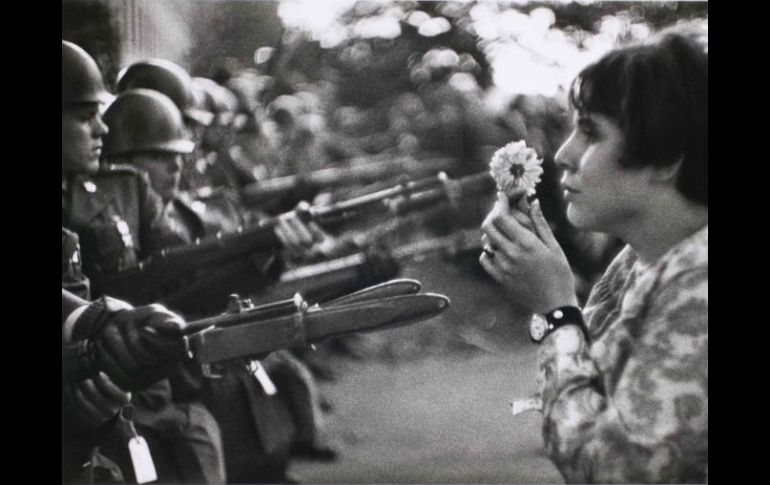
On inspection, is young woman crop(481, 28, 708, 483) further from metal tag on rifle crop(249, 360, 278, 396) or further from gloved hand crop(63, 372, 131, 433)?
gloved hand crop(63, 372, 131, 433)

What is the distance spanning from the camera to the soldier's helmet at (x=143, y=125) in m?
4.20

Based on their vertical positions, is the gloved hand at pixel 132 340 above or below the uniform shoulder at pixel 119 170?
below

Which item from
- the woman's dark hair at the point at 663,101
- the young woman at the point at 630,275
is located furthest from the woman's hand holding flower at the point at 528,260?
the woman's dark hair at the point at 663,101

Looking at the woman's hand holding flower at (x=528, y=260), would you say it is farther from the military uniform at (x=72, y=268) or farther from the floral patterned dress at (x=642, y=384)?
the military uniform at (x=72, y=268)

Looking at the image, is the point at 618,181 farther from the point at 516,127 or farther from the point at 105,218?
the point at 105,218

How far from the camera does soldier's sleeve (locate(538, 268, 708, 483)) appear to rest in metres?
3.68

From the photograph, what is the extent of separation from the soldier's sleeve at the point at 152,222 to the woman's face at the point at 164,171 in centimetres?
3

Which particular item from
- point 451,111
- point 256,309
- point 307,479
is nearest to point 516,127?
point 451,111

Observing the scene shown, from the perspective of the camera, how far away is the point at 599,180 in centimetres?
388

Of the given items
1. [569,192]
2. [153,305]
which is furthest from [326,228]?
[569,192]

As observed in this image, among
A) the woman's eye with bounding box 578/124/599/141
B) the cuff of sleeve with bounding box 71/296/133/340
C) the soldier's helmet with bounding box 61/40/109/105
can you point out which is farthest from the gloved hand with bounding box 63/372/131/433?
the woman's eye with bounding box 578/124/599/141

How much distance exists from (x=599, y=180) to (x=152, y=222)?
1.71m

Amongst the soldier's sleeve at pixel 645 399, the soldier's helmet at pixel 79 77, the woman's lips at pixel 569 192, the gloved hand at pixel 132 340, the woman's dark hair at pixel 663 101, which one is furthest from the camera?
the soldier's helmet at pixel 79 77

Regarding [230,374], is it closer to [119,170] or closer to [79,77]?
[119,170]
